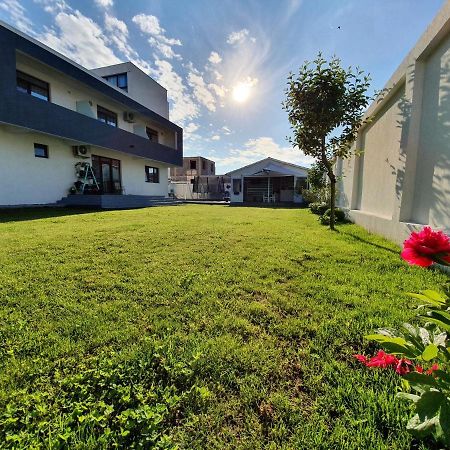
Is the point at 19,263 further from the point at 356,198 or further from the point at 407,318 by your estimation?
the point at 356,198

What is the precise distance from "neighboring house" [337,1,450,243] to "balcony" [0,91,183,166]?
13617 mm

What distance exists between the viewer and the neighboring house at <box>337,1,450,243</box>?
13.7 ft

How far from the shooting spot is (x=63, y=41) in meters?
13.3

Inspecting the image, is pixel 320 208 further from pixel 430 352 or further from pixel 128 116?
pixel 128 116

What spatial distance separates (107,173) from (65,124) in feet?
16.5

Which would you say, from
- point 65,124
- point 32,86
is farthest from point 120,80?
point 65,124

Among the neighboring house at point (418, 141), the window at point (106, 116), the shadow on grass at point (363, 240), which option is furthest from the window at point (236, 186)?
the neighboring house at point (418, 141)

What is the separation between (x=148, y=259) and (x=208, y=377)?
3.08 metres

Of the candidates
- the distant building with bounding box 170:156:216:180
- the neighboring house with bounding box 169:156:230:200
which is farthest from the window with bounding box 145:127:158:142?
the distant building with bounding box 170:156:216:180

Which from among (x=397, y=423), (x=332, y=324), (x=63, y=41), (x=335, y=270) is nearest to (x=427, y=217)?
(x=335, y=270)

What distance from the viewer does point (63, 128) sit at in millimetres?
12359

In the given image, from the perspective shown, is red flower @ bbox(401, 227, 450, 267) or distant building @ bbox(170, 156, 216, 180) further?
distant building @ bbox(170, 156, 216, 180)

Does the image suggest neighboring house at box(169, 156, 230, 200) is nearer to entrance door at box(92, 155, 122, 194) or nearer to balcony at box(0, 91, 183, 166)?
balcony at box(0, 91, 183, 166)

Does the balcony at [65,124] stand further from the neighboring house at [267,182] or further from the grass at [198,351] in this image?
the neighboring house at [267,182]
